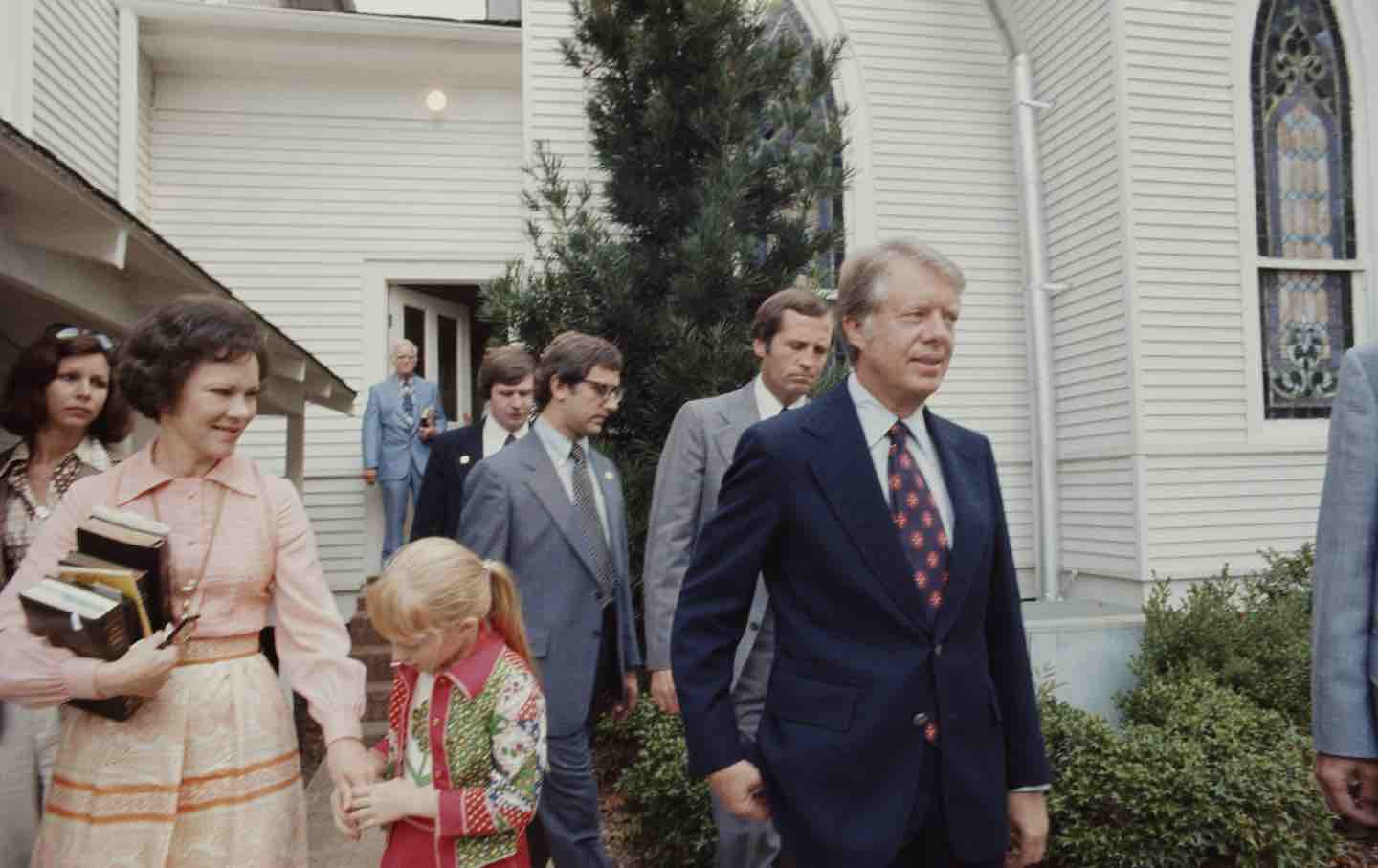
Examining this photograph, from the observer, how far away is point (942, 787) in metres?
1.92

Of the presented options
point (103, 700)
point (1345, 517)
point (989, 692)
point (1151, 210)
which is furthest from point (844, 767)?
point (1151, 210)

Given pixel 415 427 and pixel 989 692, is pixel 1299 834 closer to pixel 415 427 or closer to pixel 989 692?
pixel 989 692

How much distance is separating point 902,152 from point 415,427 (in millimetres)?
5127

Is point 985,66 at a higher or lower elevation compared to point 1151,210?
higher

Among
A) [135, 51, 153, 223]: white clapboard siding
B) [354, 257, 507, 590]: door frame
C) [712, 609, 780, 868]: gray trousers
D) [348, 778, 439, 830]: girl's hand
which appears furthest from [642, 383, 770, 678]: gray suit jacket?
[135, 51, 153, 223]: white clapboard siding

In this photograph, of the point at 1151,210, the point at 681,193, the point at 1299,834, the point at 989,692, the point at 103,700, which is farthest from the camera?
the point at 1151,210

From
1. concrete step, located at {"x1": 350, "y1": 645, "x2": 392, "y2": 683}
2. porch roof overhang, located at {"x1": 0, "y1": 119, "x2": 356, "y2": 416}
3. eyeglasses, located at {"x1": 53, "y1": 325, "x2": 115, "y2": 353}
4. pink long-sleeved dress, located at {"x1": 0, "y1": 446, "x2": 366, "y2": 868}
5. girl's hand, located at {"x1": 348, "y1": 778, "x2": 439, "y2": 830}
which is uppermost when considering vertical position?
porch roof overhang, located at {"x1": 0, "y1": 119, "x2": 356, "y2": 416}

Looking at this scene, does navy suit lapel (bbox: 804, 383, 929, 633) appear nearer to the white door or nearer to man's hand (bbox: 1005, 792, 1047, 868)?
man's hand (bbox: 1005, 792, 1047, 868)

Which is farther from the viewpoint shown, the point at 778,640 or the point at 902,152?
the point at 902,152

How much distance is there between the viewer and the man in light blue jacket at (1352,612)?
1.85 meters

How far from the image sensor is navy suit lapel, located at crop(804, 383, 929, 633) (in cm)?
194

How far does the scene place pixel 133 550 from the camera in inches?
72.1

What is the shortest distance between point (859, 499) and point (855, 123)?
7.39 meters

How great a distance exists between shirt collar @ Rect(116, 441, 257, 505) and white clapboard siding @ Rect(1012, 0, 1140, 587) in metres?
7.06
